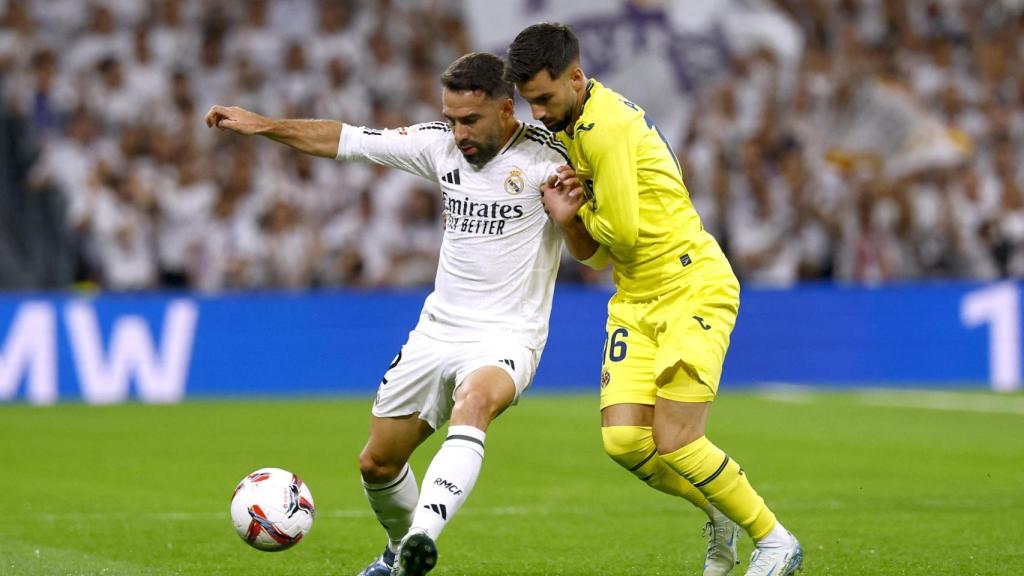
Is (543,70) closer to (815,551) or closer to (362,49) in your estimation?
(815,551)

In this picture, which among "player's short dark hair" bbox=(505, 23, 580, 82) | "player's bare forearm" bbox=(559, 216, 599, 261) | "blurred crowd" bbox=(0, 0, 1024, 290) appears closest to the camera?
"player's short dark hair" bbox=(505, 23, 580, 82)

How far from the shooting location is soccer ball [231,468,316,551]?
6.38m

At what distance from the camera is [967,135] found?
19906 millimetres

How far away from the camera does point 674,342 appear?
20.6 ft

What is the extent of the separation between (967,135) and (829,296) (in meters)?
4.19

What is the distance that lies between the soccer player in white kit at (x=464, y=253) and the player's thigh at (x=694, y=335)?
613 millimetres

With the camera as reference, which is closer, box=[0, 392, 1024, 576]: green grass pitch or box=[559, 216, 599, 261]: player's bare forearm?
box=[559, 216, 599, 261]: player's bare forearm

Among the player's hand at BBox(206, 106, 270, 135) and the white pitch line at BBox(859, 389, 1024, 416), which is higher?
the player's hand at BBox(206, 106, 270, 135)

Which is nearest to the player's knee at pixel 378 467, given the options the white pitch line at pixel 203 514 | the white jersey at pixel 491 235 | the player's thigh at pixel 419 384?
the player's thigh at pixel 419 384

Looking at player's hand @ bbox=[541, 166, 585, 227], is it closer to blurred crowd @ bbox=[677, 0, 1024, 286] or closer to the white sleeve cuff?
the white sleeve cuff

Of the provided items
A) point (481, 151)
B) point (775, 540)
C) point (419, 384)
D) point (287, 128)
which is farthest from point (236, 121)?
point (775, 540)

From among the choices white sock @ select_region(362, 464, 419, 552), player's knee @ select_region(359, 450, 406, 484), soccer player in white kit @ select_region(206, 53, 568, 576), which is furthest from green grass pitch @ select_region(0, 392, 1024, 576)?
soccer player in white kit @ select_region(206, 53, 568, 576)

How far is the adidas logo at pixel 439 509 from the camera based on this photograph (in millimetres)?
5777

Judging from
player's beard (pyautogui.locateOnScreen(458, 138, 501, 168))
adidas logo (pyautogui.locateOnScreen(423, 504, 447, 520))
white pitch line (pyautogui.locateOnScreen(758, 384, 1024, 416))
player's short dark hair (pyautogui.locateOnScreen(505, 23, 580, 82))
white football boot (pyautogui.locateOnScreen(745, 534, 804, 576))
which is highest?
player's short dark hair (pyautogui.locateOnScreen(505, 23, 580, 82))
